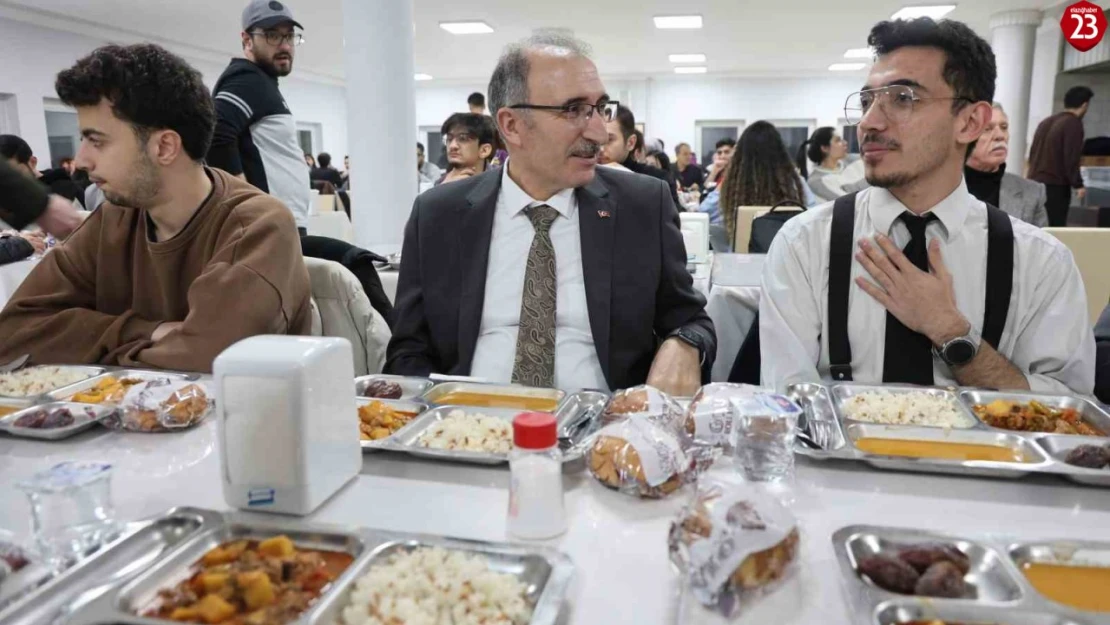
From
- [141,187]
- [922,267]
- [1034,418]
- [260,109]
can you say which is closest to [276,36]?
[260,109]

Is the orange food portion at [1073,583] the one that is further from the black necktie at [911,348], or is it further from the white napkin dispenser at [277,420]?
the black necktie at [911,348]

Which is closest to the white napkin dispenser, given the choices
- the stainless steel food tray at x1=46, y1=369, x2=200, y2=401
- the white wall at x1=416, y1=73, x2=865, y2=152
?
the stainless steel food tray at x1=46, y1=369, x2=200, y2=401

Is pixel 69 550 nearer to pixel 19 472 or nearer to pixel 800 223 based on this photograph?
pixel 19 472

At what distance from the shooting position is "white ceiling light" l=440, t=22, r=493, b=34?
33.7 feet

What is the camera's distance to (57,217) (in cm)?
134

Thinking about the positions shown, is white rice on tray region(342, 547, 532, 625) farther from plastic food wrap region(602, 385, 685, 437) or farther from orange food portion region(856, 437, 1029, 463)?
orange food portion region(856, 437, 1029, 463)

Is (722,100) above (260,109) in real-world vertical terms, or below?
above

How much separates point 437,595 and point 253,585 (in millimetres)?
191

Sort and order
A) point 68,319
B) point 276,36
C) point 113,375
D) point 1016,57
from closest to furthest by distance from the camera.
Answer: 1. point 113,375
2. point 68,319
3. point 276,36
4. point 1016,57

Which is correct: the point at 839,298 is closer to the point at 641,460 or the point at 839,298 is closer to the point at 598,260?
the point at 598,260

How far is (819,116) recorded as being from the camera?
16219 mm

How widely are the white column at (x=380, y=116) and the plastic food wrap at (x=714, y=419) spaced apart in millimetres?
3387

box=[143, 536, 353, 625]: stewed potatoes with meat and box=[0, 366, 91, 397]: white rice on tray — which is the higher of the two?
box=[0, 366, 91, 397]: white rice on tray

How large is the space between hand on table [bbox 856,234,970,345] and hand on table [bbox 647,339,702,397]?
44 cm
